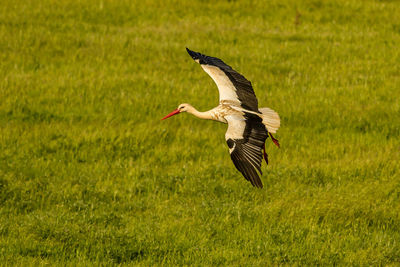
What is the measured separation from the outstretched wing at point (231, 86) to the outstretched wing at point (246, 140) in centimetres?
40

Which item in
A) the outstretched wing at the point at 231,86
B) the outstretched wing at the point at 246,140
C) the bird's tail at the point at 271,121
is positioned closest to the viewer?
the outstretched wing at the point at 246,140

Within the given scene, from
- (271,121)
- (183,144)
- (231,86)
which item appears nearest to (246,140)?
(271,121)

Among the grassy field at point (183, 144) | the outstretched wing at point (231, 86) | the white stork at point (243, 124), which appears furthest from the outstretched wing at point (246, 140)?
the grassy field at point (183, 144)

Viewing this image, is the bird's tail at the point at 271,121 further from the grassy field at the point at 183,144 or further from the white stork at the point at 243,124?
the grassy field at the point at 183,144

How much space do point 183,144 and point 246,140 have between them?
13.7 ft

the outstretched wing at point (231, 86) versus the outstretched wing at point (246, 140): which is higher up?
the outstretched wing at point (231, 86)

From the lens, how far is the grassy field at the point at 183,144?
27.6ft

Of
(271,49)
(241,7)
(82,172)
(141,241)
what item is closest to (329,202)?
(141,241)

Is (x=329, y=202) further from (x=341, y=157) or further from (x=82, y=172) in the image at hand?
(x=82, y=172)

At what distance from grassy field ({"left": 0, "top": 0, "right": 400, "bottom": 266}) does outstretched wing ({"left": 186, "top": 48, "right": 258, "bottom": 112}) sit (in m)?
1.79

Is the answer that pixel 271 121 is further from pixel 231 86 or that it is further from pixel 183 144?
pixel 183 144

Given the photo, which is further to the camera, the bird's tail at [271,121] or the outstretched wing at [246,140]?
the bird's tail at [271,121]

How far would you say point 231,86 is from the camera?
786 centimetres

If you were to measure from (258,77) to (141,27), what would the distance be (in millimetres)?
4291
